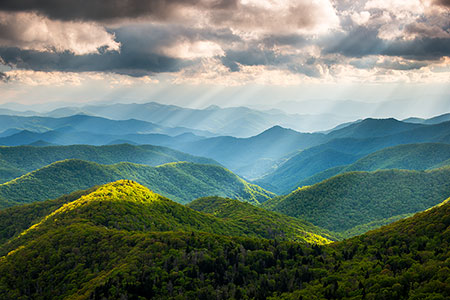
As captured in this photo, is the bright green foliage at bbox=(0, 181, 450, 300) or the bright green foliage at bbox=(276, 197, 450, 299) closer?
the bright green foliage at bbox=(276, 197, 450, 299)

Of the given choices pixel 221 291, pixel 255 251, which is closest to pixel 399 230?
pixel 255 251

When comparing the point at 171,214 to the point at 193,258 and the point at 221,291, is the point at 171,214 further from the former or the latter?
the point at 221,291

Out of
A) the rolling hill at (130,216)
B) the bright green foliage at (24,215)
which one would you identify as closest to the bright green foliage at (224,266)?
the rolling hill at (130,216)

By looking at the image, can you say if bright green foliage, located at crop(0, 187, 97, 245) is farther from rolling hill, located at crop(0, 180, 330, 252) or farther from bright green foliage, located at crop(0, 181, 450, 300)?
bright green foliage, located at crop(0, 181, 450, 300)

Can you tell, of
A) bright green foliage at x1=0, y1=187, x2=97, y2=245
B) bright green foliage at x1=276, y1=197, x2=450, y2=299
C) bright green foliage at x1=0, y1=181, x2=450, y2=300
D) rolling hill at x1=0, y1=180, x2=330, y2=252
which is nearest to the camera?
bright green foliage at x1=276, y1=197, x2=450, y2=299

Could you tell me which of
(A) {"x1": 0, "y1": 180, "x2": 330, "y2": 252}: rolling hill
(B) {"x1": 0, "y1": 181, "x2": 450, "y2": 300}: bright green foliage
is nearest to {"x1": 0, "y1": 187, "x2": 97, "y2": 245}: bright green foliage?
(A) {"x1": 0, "y1": 180, "x2": 330, "y2": 252}: rolling hill

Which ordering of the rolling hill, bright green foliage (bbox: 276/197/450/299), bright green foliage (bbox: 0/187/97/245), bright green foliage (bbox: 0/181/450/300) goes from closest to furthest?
bright green foliage (bbox: 276/197/450/299) < bright green foliage (bbox: 0/181/450/300) < the rolling hill < bright green foliage (bbox: 0/187/97/245)

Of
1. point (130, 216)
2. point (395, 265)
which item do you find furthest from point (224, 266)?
point (130, 216)

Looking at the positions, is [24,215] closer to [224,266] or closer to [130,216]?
[130,216]
